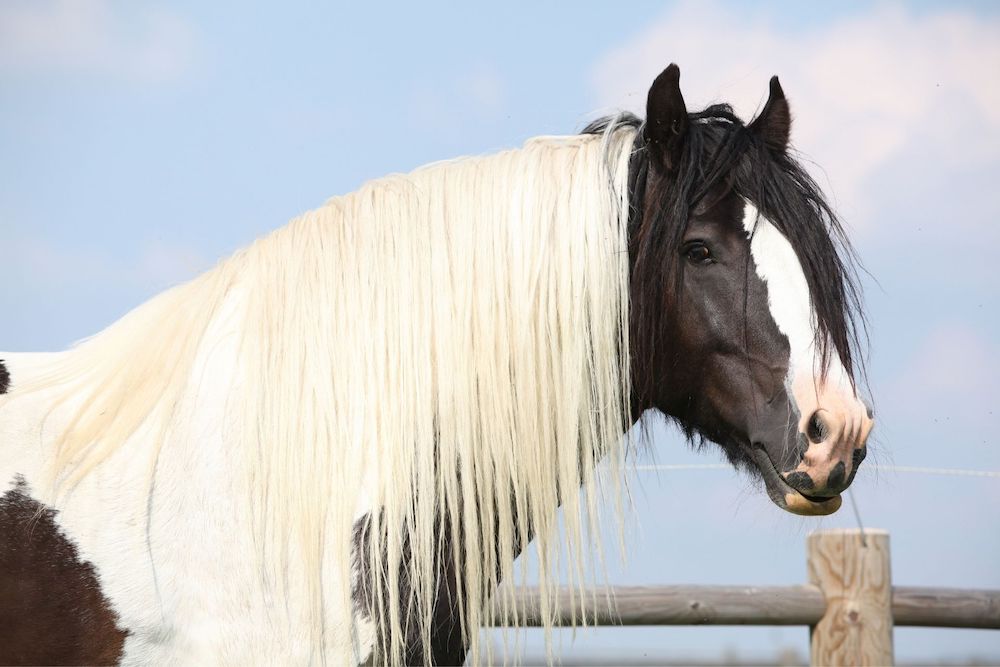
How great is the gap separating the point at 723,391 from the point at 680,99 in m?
0.68

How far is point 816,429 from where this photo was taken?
2074 mm

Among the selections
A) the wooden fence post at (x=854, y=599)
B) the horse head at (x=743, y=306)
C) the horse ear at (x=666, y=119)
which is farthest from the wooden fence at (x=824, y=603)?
the horse ear at (x=666, y=119)

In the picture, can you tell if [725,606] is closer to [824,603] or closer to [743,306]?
[824,603]

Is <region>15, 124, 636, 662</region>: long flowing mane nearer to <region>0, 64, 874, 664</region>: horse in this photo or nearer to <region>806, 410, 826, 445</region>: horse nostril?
<region>0, 64, 874, 664</region>: horse

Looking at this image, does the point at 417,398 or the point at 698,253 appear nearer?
the point at 417,398

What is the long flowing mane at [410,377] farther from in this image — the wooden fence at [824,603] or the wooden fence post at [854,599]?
the wooden fence post at [854,599]

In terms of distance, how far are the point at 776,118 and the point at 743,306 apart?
2.24 ft

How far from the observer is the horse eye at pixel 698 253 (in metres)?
2.23

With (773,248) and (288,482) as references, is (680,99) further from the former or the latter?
(288,482)

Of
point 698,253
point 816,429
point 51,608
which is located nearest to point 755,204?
point 698,253

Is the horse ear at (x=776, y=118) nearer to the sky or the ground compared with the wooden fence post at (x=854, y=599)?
nearer to the sky

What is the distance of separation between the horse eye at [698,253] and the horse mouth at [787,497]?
43 centimetres

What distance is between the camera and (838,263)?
7.39ft

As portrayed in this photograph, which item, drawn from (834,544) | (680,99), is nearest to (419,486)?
(680,99)
